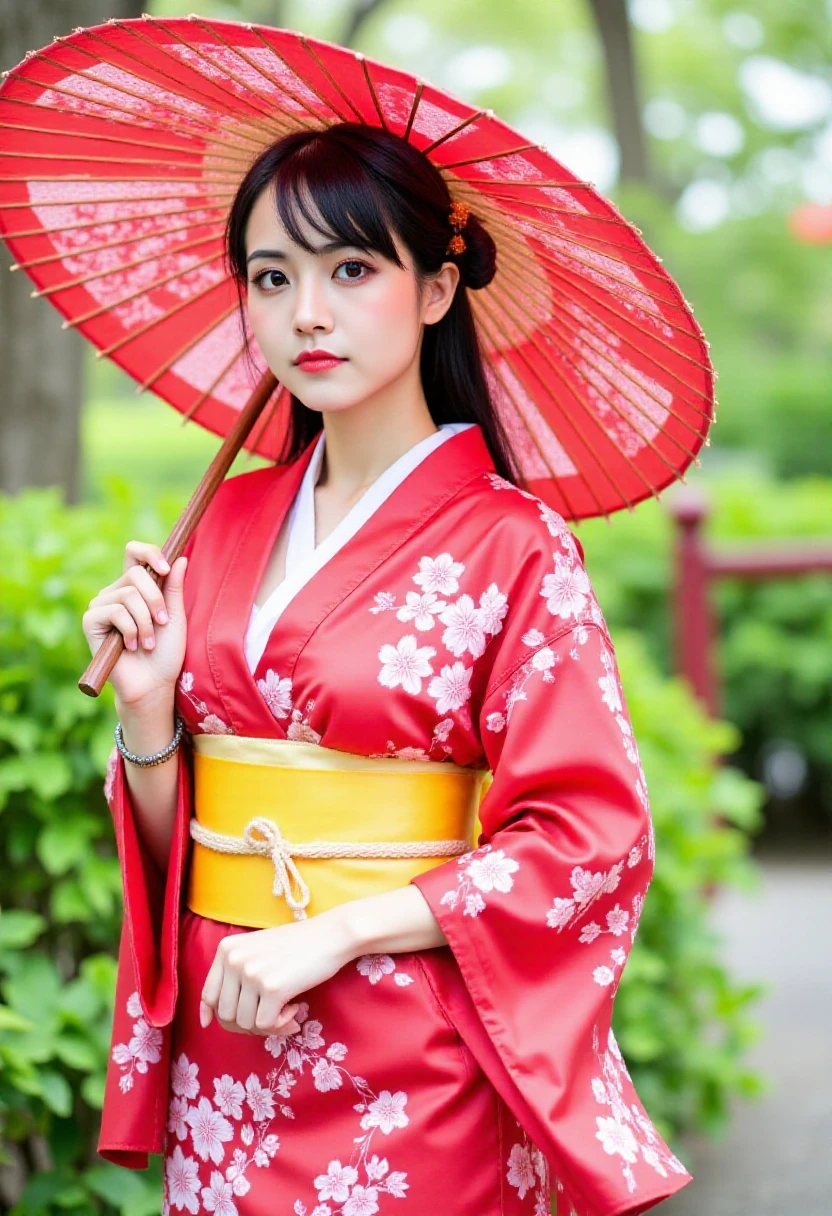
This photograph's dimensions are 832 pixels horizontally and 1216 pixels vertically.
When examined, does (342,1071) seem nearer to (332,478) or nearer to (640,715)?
(332,478)

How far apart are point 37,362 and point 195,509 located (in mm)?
2846

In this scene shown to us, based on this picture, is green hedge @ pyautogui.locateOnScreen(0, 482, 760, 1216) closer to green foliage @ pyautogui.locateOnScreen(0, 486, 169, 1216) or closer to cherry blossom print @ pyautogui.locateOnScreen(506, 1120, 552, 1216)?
green foliage @ pyautogui.locateOnScreen(0, 486, 169, 1216)

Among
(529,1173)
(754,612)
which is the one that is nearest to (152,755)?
(529,1173)

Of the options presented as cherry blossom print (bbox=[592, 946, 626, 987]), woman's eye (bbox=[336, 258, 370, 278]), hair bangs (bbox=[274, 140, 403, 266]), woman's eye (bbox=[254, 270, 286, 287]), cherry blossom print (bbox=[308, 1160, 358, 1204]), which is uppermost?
hair bangs (bbox=[274, 140, 403, 266])

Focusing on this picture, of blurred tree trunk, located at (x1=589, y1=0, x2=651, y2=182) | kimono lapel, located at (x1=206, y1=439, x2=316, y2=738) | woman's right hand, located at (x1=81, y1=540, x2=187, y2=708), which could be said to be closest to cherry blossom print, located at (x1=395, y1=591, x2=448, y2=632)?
kimono lapel, located at (x1=206, y1=439, x2=316, y2=738)

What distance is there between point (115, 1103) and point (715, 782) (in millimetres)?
2556

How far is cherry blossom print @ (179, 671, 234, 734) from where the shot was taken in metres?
2.00

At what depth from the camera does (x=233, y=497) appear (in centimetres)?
225

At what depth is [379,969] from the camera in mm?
1899

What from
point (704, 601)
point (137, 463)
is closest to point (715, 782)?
point (704, 601)

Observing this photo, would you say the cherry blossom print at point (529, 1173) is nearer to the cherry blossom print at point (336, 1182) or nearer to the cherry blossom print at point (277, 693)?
the cherry blossom print at point (336, 1182)

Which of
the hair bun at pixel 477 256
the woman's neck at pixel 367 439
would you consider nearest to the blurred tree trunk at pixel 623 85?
the hair bun at pixel 477 256

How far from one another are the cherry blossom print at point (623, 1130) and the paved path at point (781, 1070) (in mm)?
1972

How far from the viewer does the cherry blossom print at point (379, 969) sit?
189 cm
